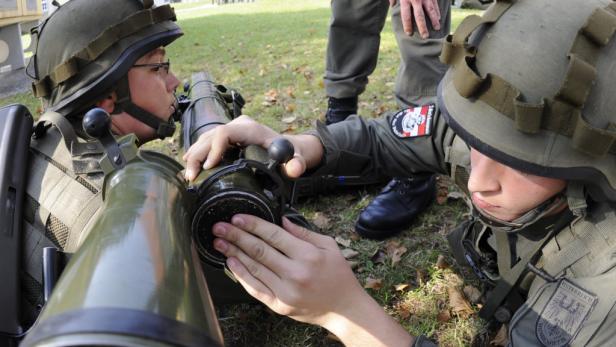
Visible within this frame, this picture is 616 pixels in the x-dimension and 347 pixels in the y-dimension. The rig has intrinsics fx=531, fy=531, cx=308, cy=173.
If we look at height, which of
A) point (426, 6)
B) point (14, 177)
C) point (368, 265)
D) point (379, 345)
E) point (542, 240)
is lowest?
point (368, 265)

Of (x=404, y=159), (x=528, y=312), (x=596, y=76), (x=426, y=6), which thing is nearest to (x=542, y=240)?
(x=528, y=312)

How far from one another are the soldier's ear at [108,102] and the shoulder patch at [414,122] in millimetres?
1531

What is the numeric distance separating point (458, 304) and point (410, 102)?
1522 mm

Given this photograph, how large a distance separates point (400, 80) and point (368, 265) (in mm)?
1365

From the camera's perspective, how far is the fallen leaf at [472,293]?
2.85 metres

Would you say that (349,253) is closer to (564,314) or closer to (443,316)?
(443,316)

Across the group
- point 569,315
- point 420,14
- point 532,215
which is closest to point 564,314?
point 569,315

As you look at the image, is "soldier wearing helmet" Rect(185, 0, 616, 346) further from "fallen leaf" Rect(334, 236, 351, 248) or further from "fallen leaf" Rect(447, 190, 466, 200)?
"fallen leaf" Rect(447, 190, 466, 200)

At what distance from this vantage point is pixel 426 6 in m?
3.25

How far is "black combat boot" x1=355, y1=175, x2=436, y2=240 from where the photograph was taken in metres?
3.45

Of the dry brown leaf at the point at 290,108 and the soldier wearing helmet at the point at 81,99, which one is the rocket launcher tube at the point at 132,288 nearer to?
the soldier wearing helmet at the point at 81,99

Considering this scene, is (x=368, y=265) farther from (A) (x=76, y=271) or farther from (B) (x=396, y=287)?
(A) (x=76, y=271)

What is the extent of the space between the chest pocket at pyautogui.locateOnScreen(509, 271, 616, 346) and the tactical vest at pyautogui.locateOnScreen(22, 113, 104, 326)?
162 centimetres

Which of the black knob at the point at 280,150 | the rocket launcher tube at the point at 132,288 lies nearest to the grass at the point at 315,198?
the black knob at the point at 280,150
